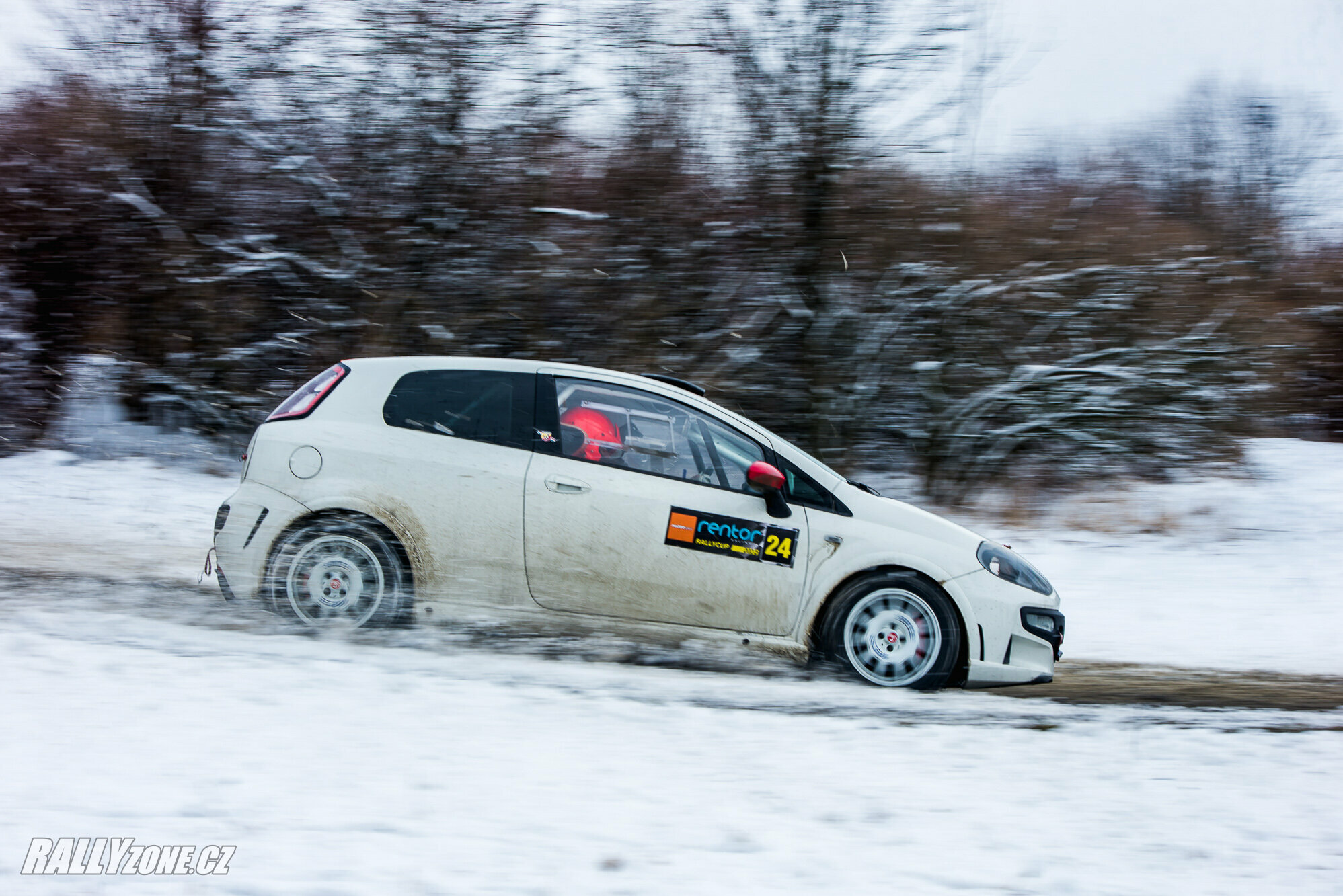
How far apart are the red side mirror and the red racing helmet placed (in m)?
0.69

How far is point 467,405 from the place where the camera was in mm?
5234

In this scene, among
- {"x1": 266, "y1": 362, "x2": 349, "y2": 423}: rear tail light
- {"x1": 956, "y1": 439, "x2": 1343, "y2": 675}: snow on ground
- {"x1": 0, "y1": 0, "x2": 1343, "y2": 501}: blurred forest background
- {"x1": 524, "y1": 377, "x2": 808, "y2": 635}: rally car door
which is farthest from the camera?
{"x1": 0, "y1": 0, "x2": 1343, "y2": 501}: blurred forest background

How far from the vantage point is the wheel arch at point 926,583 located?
5.02m

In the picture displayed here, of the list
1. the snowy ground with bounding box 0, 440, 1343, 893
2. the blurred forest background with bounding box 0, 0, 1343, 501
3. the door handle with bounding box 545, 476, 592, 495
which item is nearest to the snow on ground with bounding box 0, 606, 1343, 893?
the snowy ground with bounding box 0, 440, 1343, 893

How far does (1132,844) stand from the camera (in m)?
3.30

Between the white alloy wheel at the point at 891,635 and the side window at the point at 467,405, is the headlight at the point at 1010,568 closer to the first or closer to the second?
the white alloy wheel at the point at 891,635

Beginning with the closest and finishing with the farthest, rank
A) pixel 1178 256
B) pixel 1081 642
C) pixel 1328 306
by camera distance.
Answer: pixel 1081 642
pixel 1178 256
pixel 1328 306

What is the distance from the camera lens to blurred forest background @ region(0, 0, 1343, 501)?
34.0ft

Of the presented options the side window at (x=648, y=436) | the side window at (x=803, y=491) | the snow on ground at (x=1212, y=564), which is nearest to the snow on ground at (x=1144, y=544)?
the snow on ground at (x=1212, y=564)

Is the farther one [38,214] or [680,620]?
[38,214]

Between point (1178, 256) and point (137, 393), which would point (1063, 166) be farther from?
point (137, 393)

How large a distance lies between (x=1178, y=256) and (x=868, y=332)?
3.32m

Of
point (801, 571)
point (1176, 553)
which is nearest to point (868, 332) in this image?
point (1176, 553)

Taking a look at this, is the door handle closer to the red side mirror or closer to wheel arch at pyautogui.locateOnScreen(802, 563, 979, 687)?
the red side mirror
